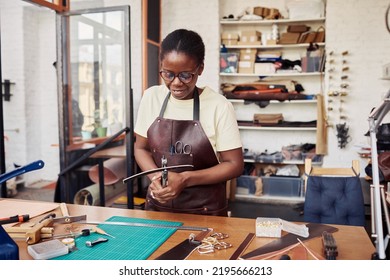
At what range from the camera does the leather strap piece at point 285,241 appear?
1057 mm

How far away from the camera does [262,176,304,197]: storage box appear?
175 inches

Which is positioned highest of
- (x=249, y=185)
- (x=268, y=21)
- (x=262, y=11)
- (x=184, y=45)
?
(x=262, y=11)

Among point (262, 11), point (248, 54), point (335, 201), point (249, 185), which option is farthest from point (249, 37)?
point (335, 201)

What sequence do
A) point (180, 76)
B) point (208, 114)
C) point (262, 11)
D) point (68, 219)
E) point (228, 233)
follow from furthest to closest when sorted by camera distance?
point (262, 11)
point (208, 114)
point (180, 76)
point (68, 219)
point (228, 233)

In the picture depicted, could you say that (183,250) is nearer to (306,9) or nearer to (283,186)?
(283,186)

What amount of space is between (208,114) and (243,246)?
58 centimetres

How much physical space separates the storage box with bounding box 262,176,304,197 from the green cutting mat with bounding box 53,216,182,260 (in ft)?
11.0

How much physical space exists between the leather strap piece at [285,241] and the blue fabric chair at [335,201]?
894 millimetres

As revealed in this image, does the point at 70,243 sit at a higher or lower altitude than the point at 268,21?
lower

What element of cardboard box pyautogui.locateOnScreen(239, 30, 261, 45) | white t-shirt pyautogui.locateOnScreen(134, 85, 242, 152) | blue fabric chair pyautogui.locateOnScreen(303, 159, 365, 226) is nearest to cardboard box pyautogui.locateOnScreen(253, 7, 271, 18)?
cardboard box pyautogui.locateOnScreen(239, 30, 261, 45)

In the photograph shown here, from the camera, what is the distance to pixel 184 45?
142cm

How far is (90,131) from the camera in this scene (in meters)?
3.56

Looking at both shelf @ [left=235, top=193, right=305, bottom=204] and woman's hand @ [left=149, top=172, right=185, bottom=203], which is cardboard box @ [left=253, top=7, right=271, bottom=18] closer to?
shelf @ [left=235, top=193, right=305, bottom=204]

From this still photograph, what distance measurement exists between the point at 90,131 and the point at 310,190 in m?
2.12
